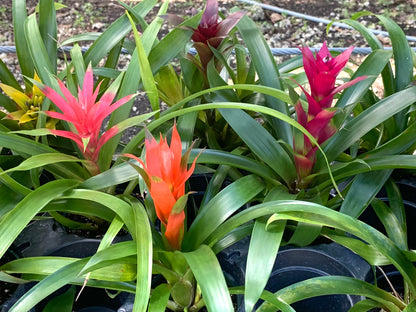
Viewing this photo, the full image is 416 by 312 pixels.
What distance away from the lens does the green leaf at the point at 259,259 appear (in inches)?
34.6

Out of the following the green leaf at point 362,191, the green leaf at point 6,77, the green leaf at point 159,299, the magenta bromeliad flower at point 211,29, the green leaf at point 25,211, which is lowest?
the green leaf at point 159,299

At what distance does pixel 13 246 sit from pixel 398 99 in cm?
106

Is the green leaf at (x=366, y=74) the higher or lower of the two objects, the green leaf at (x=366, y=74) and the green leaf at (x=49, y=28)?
the lower

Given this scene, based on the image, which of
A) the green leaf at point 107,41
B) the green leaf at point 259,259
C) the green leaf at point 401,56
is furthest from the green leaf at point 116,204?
the green leaf at point 401,56

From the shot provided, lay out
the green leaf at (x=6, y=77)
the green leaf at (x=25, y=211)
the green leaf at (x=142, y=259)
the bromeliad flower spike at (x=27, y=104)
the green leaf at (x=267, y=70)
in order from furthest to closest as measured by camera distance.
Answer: the green leaf at (x=6, y=77), the bromeliad flower spike at (x=27, y=104), the green leaf at (x=267, y=70), the green leaf at (x=25, y=211), the green leaf at (x=142, y=259)

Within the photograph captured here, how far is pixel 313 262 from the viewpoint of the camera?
1252 millimetres

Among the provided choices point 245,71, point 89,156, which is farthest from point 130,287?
point 245,71

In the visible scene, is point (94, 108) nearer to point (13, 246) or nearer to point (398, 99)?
point (13, 246)

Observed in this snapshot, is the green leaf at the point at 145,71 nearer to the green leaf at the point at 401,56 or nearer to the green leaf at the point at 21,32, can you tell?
the green leaf at the point at 21,32

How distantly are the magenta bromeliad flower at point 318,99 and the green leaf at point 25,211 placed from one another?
0.54 metres

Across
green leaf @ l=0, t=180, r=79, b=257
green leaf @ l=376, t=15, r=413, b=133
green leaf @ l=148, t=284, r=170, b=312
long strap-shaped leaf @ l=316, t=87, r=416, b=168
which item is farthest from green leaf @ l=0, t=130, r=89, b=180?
green leaf @ l=376, t=15, r=413, b=133

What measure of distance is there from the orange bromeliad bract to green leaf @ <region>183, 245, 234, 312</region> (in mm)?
82

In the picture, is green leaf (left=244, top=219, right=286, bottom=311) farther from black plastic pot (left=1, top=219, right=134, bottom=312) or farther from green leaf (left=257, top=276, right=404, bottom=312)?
black plastic pot (left=1, top=219, right=134, bottom=312)

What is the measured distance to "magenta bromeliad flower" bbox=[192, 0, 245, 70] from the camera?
1205 millimetres
